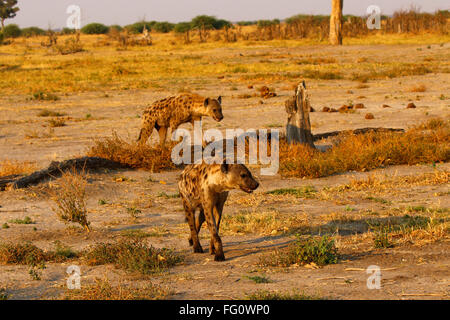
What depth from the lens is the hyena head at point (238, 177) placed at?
6898mm

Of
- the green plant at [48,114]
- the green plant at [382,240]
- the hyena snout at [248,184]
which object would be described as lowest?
the green plant at [382,240]

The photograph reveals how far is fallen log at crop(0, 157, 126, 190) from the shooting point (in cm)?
1163

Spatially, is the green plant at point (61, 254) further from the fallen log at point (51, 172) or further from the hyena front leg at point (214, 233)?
the fallen log at point (51, 172)

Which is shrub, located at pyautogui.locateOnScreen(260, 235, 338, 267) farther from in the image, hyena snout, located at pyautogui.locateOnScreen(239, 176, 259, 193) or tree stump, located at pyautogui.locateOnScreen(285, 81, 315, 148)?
tree stump, located at pyautogui.locateOnScreen(285, 81, 315, 148)

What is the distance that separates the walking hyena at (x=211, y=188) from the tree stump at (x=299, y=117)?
6353mm

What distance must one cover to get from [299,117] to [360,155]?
5.53 ft

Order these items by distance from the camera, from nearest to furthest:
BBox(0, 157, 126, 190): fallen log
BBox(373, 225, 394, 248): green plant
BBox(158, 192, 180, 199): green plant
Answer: BBox(373, 225, 394, 248): green plant, BBox(158, 192, 180, 199): green plant, BBox(0, 157, 126, 190): fallen log

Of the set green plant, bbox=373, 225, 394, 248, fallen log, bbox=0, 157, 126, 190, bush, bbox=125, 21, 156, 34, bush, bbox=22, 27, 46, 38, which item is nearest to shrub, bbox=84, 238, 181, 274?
green plant, bbox=373, 225, 394, 248

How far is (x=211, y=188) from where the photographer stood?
23.4 feet

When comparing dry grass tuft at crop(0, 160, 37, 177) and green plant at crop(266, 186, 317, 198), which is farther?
dry grass tuft at crop(0, 160, 37, 177)

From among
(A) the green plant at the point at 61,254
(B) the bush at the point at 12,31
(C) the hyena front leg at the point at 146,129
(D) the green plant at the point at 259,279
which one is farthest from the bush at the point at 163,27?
(D) the green plant at the point at 259,279

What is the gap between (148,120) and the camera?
13852mm

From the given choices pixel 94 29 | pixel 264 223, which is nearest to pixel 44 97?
pixel 264 223

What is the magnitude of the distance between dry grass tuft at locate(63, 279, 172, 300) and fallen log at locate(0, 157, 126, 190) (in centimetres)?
528
